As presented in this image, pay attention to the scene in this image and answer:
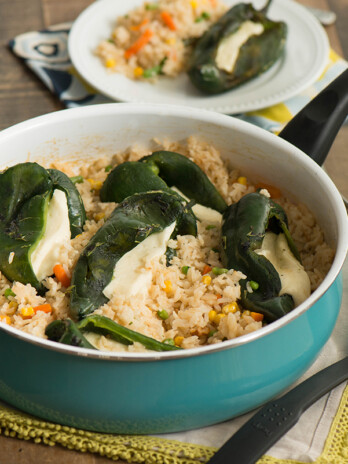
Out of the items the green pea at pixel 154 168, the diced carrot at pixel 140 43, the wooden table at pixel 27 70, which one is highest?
the green pea at pixel 154 168

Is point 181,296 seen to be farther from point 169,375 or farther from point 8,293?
point 8,293

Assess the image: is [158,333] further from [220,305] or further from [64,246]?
[64,246]

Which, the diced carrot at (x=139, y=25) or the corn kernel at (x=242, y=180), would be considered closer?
the corn kernel at (x=242, y=180)

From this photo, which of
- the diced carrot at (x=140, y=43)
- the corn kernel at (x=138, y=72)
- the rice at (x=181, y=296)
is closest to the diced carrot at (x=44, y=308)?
the rice at (x=181, y=296)

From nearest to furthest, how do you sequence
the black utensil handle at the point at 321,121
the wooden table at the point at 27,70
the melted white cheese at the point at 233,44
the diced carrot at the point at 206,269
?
the diced carrot at the point at 206,269 → the black utensil handle at the point at 321,121 → the wooden table at the point at 27,70 → the melted white cheese at the point at 233,44

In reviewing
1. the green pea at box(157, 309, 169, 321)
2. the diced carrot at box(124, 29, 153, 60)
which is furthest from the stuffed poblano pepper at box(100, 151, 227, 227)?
the diced carrot at box(124, 29, 153, 60)

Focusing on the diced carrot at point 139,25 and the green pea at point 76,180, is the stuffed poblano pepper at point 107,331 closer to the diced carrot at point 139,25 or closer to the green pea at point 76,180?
the green pea at point 76,180

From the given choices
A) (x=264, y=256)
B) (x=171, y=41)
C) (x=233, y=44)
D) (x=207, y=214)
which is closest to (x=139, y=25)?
(x=171, y=41)

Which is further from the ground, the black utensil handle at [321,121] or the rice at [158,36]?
the black utensil handle at [321,121]
